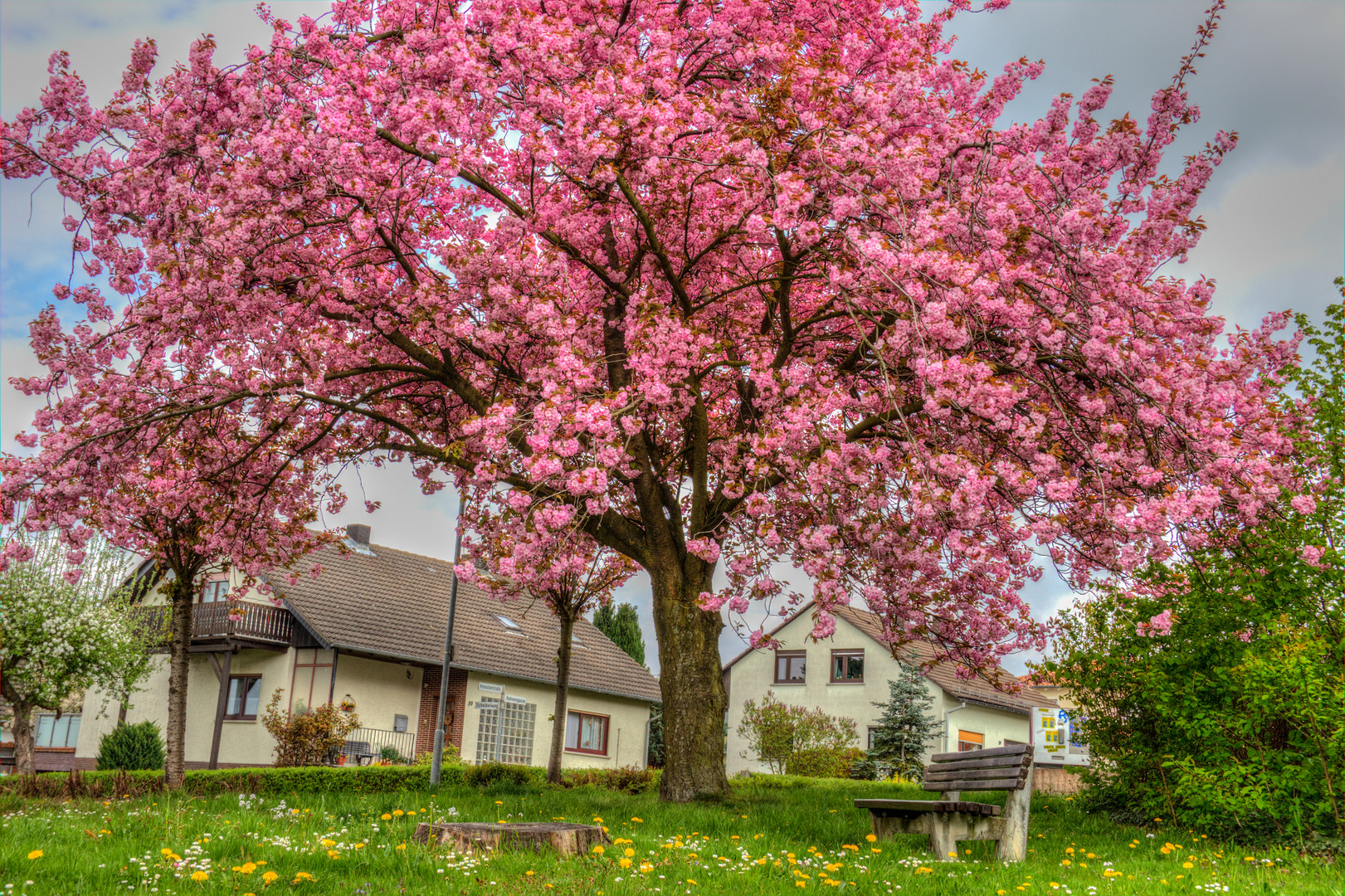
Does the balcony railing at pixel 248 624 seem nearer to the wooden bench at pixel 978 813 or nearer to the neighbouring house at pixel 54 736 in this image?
the neighbouring house at pixel 54 736

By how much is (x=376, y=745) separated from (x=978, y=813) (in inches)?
773

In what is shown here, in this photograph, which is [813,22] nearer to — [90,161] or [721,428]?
[721,428]

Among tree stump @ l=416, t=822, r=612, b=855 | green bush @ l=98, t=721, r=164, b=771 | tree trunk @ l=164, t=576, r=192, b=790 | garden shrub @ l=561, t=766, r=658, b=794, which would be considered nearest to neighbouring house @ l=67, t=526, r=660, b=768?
green bush @ l=98, t=721, r=164, b=771

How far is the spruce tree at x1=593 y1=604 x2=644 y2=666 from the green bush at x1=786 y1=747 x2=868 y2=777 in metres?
14.6

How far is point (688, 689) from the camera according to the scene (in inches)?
394

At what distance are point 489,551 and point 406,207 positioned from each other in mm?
3590

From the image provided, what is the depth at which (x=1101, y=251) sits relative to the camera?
809 centimetres

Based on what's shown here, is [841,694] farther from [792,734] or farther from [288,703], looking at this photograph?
[288,703]

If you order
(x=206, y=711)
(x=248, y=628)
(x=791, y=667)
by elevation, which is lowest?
(x=206, y=711)

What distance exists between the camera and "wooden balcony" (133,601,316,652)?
2308 centimetres

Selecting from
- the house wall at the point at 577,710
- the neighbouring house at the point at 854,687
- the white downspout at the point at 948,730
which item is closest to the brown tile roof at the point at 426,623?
the house wall at the point at 577,710

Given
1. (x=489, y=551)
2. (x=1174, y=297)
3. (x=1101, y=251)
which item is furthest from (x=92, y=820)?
(x=1174, y=297)

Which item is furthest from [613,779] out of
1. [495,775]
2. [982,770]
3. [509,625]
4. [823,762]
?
[982,770]

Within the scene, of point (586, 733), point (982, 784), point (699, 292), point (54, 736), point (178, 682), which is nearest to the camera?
point (982, 784)
